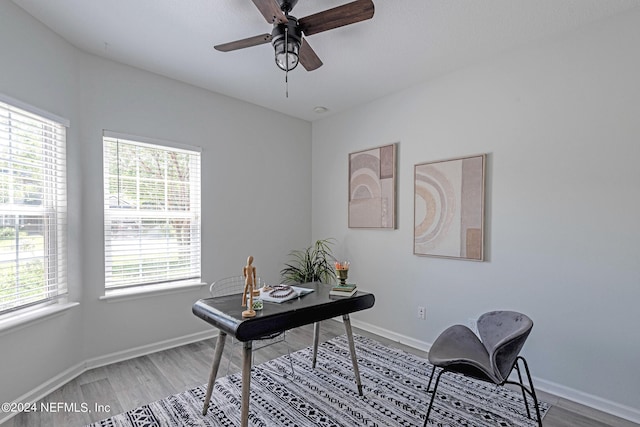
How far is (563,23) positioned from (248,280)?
2.79 m

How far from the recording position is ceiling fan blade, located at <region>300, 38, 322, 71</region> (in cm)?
200

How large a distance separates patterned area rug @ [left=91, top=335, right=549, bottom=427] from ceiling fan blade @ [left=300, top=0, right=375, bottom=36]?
240 cm

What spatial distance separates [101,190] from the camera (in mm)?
2828

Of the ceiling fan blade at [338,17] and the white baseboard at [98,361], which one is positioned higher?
the ceiling fan blade at [338,17]

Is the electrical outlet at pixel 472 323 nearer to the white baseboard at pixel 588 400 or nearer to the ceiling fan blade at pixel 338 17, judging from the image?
the white baseboard at pixel 588 400

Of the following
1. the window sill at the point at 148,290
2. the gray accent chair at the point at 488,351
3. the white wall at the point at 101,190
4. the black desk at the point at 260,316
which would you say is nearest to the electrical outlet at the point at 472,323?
the gray accent chair at the point at 488,351

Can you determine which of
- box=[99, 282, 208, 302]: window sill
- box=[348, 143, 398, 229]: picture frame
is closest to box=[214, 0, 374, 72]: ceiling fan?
box=[348, 143, 398, 229]: picture frame

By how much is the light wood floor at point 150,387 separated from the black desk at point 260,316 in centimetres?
59

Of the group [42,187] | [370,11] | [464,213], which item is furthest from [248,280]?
[464,213]

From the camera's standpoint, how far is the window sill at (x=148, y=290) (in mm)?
2881

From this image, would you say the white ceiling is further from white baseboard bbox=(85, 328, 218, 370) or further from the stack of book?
white baseboard bbox=(85, 328, 218, 370)

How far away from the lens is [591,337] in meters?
2.29

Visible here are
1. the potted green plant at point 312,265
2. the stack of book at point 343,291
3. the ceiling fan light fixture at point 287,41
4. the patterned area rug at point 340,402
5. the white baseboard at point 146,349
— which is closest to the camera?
the ceiling fan light fixture at point 287,41

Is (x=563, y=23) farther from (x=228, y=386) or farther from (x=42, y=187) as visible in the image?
(x=42, y=187)
